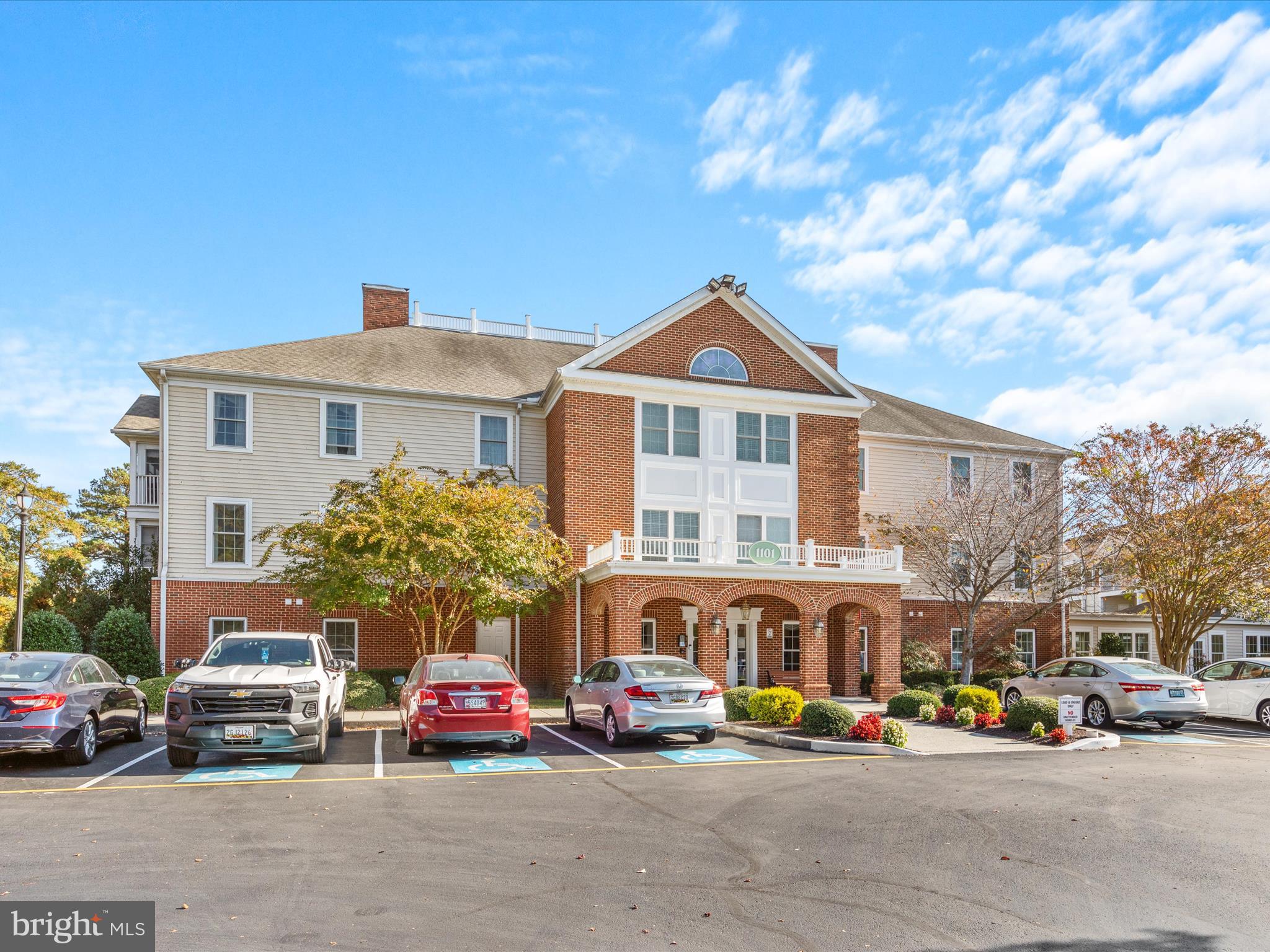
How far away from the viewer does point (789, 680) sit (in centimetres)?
2884

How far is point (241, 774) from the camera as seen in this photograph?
12.9 metres

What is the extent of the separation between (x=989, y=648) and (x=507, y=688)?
22.6 meters

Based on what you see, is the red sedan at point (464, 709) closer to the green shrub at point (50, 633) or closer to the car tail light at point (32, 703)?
the car tail light at point (32, 703)

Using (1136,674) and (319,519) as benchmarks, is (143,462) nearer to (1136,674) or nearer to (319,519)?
(319,519)

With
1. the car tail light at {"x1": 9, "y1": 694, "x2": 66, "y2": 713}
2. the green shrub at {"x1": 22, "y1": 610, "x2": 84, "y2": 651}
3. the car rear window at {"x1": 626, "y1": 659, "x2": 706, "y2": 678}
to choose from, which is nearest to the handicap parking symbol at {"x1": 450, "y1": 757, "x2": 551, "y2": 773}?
the car rear window at {"x1": 626, "y1": 659, "x2": 706, "y2": 678}

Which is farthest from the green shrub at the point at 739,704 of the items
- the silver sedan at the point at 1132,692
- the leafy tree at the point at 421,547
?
the silver sedan at the point at 1132,692

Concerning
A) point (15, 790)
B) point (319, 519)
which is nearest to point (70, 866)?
point (15, 790)

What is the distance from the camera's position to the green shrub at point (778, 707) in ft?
60.7

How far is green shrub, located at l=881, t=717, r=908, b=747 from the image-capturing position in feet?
51.8

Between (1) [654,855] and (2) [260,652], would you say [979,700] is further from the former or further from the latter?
(2) [260,652]

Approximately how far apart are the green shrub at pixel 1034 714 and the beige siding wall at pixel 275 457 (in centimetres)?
1653

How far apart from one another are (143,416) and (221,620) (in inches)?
326

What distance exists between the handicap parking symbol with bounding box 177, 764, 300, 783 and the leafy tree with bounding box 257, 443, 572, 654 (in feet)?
24.3

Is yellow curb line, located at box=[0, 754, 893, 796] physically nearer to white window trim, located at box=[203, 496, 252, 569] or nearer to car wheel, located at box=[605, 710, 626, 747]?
car wheel, located at box=[605, 710, 626, 747]
